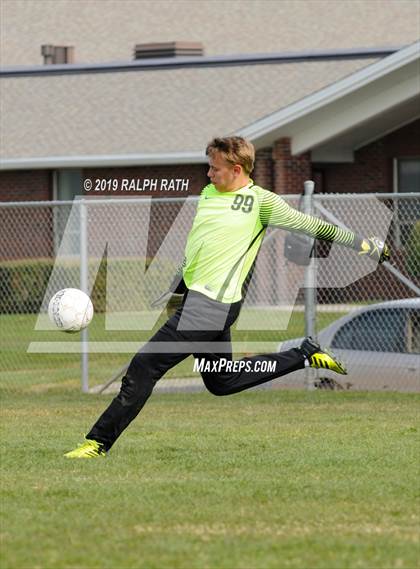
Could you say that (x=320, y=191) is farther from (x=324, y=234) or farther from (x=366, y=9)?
(x=324, y=234)

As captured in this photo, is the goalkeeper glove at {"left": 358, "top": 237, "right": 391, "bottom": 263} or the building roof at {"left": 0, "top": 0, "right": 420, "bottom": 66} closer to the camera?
the goalkeeper glove at {"left": 358, "top": 237, "right": 391, "bottom": 263}

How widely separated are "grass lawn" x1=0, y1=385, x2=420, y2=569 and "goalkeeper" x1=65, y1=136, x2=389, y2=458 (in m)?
0.39

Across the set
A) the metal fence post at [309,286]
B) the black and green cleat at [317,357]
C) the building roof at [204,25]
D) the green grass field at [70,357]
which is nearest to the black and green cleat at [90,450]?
the black and green cleat at [317,357]

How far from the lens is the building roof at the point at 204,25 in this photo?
38.9 m

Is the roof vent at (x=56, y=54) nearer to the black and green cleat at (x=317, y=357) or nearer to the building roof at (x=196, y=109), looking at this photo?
the building roof at (x=196, y=109)

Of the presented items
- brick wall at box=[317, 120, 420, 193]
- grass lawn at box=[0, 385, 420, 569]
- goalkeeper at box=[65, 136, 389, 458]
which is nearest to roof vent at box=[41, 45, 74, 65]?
brick wall at box=[317, 120, 420, 193]

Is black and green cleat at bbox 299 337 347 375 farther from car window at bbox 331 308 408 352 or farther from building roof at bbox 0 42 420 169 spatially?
building roof at bbox 0 42 420 169

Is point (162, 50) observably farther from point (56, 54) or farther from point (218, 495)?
point (218, 495)

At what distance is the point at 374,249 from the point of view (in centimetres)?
945

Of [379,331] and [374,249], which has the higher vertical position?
[374,249]

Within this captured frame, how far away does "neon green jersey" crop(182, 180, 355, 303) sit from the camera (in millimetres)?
8969

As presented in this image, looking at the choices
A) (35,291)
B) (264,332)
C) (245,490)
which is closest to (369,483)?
(245,490)

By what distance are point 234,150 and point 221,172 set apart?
0.59 feet

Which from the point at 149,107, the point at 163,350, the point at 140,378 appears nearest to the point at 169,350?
the point at 163,350
